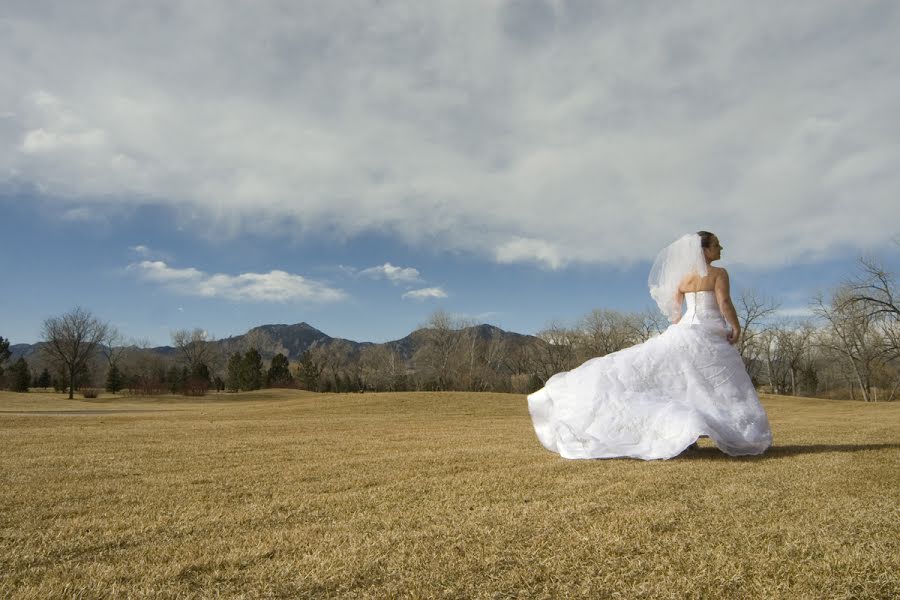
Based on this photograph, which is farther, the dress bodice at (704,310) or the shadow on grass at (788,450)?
the dress bodice at (704,310)

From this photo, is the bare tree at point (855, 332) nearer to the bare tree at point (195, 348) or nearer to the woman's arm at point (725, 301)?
the woman's arm at point (725, 301)

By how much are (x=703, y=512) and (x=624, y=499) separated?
0.59 m

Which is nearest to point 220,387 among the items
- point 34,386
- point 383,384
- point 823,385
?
point 383,384

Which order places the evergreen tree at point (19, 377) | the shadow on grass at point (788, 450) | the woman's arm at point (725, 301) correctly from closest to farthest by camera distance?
the shadow on grass at point (788, 450), the woman's arm at point (725, 301), the evergreen tree at point (19, 377)

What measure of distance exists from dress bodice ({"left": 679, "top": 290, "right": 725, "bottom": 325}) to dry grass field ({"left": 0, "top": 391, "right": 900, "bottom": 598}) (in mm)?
1793

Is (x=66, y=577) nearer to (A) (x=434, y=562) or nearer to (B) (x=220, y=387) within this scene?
(A) (x=434, y=562)

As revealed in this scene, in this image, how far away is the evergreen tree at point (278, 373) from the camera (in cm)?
7675

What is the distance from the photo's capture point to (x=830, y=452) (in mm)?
6570

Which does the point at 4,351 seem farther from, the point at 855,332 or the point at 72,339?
the point at 855,332

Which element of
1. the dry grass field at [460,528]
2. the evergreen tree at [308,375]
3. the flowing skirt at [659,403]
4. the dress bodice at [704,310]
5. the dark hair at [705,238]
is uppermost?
the dark hair at [705,238]

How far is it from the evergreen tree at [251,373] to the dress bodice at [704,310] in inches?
2855

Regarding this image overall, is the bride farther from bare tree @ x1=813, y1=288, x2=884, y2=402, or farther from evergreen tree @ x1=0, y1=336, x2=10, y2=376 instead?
evergreen tree @ x1=0, y1=336, x2=10, y2=376

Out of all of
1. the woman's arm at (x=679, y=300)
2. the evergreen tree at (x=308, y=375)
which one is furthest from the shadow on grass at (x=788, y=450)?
the evergreen tree at (x=308, y=375)

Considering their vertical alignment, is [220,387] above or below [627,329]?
below
